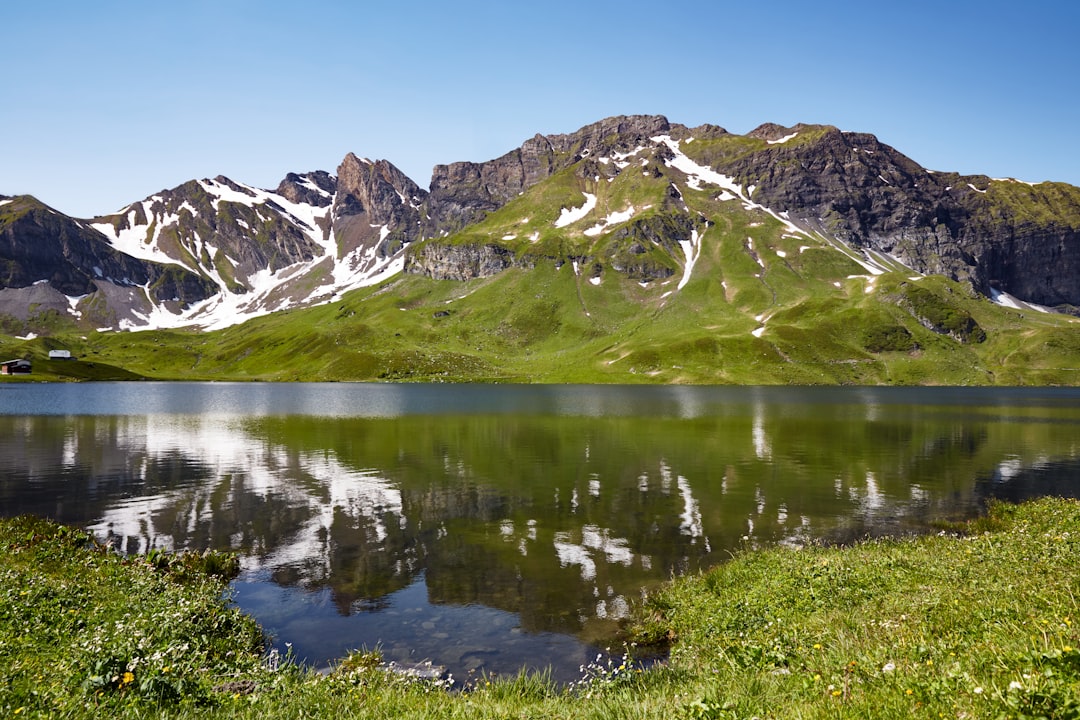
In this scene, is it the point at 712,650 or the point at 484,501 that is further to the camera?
the point at 484,501

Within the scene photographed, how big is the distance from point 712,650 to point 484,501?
3131cm

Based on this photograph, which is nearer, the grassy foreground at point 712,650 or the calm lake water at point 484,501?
the grassy foreground at point 712,650

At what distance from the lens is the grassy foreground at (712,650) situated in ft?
31.0

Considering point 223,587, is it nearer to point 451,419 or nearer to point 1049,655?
point 1049,655

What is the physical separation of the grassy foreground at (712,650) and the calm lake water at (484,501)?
404cm

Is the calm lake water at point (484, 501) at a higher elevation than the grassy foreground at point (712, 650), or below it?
below

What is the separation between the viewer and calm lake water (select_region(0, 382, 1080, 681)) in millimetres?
25859

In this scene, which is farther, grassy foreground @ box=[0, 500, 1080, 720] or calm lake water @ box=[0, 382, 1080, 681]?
calm lake water @ box=[0, 382, 1080, 681]

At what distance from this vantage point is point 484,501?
4781 centimetres

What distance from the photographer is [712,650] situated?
1814cm

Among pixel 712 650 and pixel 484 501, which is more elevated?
pixel 712 650

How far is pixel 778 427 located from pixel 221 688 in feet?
337

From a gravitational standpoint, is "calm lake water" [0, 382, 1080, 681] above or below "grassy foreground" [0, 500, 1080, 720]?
below

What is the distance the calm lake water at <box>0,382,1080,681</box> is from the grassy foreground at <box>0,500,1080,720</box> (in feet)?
13.3
